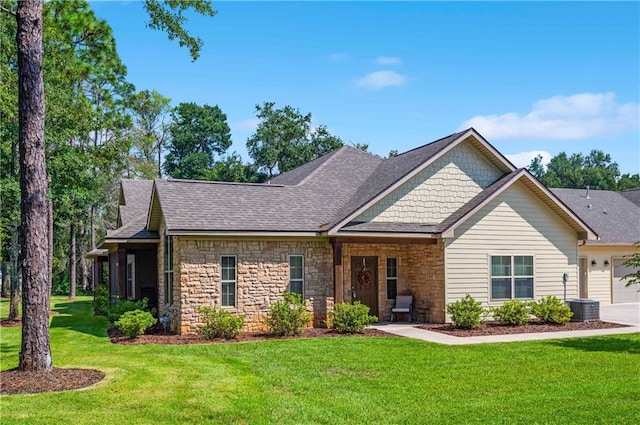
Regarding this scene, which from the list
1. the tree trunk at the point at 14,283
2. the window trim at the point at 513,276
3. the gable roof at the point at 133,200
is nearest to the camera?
the window trim at the point at 513,276

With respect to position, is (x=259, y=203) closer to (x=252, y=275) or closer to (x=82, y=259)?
(x=252, y=275)

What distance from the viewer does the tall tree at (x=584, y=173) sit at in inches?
2282

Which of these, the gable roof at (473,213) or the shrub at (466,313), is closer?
the shrub at (466,313)

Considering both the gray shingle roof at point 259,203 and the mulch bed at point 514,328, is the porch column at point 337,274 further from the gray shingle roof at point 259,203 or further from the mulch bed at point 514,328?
the mulch bed at point 514,328

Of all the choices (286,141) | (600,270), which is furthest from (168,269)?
(286,141)

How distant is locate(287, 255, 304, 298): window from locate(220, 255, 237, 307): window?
161cm

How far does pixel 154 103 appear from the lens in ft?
→ 164

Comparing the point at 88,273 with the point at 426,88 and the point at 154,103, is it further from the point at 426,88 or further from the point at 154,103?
the point at 426,88

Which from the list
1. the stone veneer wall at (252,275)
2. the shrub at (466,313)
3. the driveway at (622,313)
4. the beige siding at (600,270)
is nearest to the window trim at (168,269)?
the stone veneer wall at (252,275)

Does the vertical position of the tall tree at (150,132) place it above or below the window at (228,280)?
above

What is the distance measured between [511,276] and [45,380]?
1324 centimetres

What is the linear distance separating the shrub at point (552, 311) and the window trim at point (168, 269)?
1024 cm

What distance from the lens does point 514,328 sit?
1578cm

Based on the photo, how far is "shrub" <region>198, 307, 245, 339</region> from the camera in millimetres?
14129
